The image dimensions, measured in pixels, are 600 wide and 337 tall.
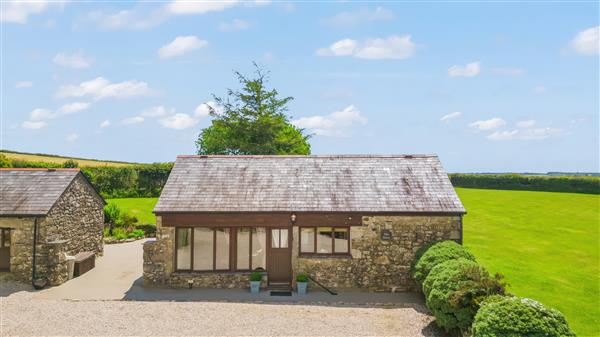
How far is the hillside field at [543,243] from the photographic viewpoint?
18109 mm

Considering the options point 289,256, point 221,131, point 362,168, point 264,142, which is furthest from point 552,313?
point 221,131

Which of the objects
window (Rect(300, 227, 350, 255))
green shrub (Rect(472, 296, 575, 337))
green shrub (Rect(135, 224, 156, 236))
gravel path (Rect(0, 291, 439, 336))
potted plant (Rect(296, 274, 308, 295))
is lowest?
gravel path (Rect(0, 291, 439, 336))

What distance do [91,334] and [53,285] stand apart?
7.09 metres

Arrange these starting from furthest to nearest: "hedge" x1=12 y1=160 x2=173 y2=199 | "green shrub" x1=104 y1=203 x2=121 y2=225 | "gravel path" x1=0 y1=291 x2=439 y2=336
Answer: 1. "hedge" x1=12 y1=160 x2=173 y2=199
2. "green shrub" x1=104 y1=203 x2=121 y2=225
3. "gravel path" x1=0 y1=291 x2=439 y2=336

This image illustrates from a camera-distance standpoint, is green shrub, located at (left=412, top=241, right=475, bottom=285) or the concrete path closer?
green shrub, located at (left=412, top=241, right=475, bottom=285)

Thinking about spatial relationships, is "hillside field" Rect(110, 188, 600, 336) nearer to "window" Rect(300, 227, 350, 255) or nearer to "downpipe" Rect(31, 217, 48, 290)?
"window" Rect(300, 227, 350, 255)

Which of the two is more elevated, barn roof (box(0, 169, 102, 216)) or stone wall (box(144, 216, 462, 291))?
barn roof (box(0, 169, 102, 216))

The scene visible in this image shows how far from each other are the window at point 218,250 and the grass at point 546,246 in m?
11.3

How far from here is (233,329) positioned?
14172mm

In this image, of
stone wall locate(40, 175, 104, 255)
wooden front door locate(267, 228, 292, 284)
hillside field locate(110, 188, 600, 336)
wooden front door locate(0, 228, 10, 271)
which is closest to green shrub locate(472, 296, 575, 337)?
hillside field locate(110, 188, 600, 336)

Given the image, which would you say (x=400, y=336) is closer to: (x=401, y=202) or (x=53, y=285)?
(x=401, y=202)

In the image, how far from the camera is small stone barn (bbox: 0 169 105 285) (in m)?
19.0

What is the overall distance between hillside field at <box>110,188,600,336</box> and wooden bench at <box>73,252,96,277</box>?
1246cm

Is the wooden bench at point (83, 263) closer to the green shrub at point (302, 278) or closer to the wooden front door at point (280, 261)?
the wooden front door at point (280, 261)
